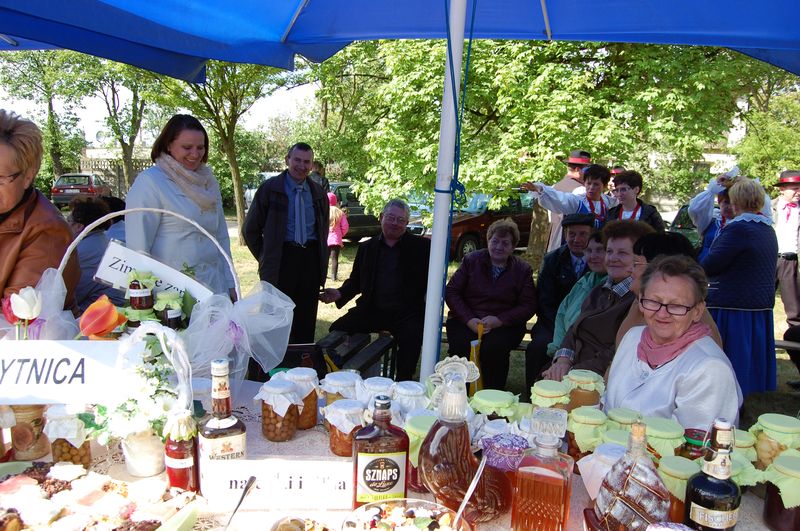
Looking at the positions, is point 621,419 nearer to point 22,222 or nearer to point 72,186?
point 22,222

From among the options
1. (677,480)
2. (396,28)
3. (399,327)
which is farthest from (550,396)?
(399,327)

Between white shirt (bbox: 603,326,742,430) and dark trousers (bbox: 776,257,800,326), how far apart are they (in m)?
4.45

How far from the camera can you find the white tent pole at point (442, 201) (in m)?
2.04

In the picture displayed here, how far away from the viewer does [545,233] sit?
8.80 metres

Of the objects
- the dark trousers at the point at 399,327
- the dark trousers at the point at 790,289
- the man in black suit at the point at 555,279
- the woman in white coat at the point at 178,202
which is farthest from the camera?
Answer: the dark trousers at the point at 790,289

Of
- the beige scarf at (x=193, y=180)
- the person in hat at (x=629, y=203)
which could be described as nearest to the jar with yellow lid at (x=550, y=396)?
the beige scarf at (x=193, y=180)

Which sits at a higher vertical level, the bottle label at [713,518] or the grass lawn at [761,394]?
the bottle label at [713,518]

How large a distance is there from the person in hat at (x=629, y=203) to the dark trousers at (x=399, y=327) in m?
2.07

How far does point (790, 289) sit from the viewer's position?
220 inches

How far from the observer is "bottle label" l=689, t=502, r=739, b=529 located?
112cm

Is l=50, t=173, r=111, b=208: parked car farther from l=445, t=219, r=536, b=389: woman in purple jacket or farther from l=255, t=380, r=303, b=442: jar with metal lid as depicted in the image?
l=255, t=380, r=303, b=442: jar with metal lid

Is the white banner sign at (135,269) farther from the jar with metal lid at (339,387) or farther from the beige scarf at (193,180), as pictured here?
the beige scarf at (193,180)

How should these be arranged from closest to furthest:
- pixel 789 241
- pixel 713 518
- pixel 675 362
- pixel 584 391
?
1. pixel 713 518
2. pixel 584 391
3. pixel 675 362
4. pixel 789 241

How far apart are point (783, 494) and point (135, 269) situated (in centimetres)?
175
